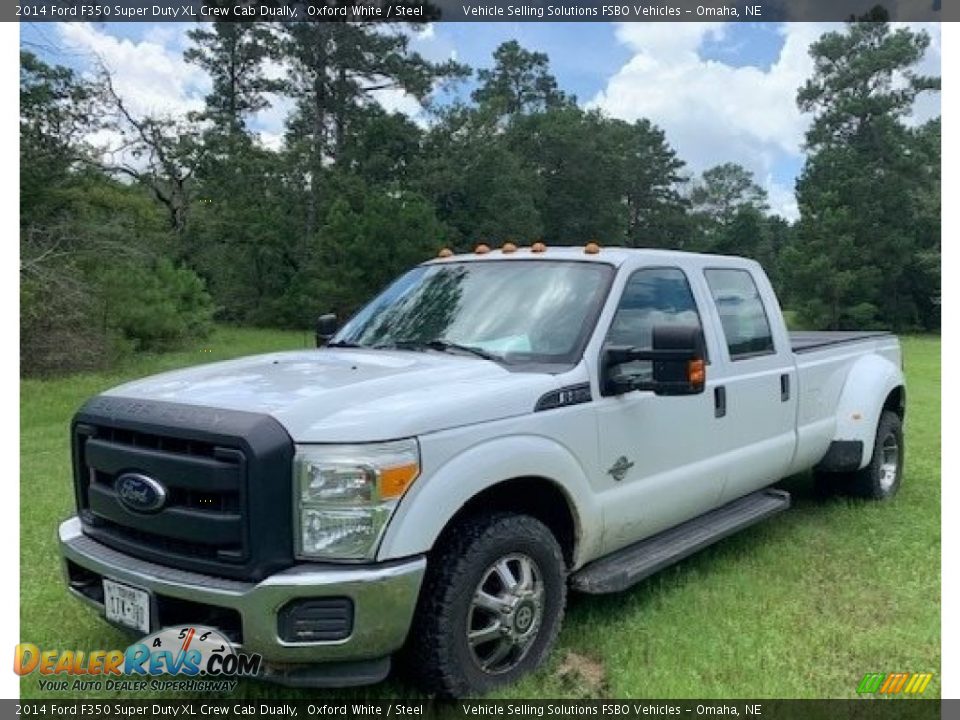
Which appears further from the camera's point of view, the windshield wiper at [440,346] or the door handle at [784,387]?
the door handle at [784,387]

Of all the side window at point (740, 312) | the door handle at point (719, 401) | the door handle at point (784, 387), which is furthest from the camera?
the door handle at point (784, 387)

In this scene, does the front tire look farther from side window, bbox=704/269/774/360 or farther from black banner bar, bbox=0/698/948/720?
side window, bbox=704/269/774/360

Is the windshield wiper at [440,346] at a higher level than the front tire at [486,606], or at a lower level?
higher

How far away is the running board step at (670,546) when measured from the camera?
384cm

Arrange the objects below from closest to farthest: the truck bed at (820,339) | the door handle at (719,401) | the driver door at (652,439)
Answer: the driver door at (652,439), the door handle at (719,401), the truck bed at (820,339)

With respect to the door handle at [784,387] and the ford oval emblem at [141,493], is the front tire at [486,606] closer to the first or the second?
the ford oval emblem at [141,493]

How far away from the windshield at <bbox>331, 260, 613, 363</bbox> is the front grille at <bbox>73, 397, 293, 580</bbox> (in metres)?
1.39

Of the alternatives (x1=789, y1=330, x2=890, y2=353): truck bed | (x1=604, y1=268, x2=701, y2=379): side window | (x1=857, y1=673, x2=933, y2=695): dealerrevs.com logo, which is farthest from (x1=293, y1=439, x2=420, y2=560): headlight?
(x1=789, y1=330, x2=890, y2=353): truck bed

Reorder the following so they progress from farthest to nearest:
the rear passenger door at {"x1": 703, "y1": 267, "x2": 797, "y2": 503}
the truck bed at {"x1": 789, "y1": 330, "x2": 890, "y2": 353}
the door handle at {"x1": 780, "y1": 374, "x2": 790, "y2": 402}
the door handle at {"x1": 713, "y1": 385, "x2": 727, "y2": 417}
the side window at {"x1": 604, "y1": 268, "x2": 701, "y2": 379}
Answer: the truck bed at {"x1": 789, "y1": 330, "x2": 890, "y2": 353}
the door handle at {"x1": 780, "y1": 374, "x2": 790, "y2": 402}
the rear passenger door at {"x1": 703, "y1": 267, "x2": 797, "y2": 503}
the door handle at {"x1": 713, "y1": 385, "x2": 727, "y2": 417}
the side window at {"x1": 604, "y1": 268, "x2": 701, "y2": 379}

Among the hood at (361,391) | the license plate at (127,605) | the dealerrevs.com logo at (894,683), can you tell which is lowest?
the dealerrevs.com logo at (894,683)

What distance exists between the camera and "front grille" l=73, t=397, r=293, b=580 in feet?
9.51

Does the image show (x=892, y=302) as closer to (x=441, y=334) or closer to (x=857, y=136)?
(x=857, y=136)

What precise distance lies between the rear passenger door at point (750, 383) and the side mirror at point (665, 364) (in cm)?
94

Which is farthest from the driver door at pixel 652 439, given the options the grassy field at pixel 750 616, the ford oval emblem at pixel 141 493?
the ford oval emblem at pixel 141 493
